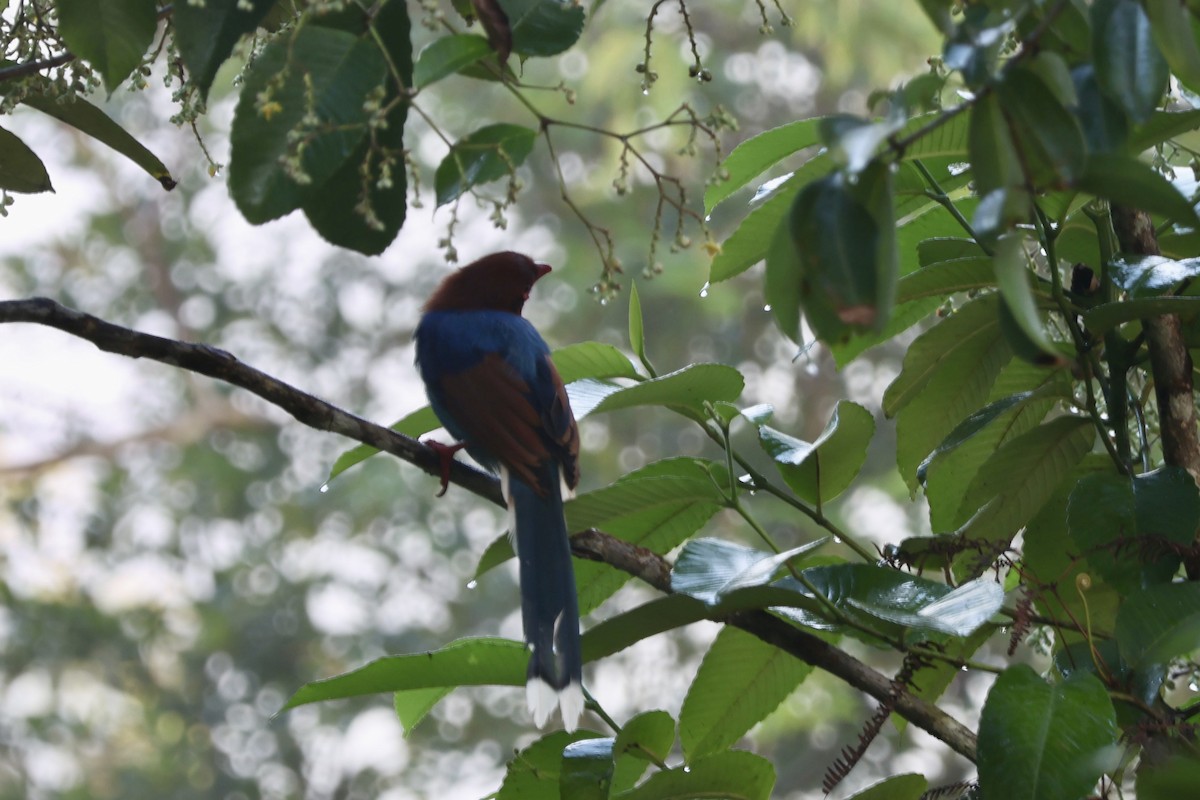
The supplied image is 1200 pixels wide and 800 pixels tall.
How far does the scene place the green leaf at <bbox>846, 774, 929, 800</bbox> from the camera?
136 cm

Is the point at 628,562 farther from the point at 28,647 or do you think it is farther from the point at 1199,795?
the point at 28,647

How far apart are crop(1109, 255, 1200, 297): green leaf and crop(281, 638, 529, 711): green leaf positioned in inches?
31.7

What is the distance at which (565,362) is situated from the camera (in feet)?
5.53

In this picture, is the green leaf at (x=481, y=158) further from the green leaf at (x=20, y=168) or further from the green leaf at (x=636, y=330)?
the green leaf at (x=20, y=168)

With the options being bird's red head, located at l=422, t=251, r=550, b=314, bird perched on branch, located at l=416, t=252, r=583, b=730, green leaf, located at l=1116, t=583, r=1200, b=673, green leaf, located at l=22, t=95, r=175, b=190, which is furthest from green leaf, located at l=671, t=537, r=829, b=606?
bird's red head, located at l=422, t=251, r=550, b=314

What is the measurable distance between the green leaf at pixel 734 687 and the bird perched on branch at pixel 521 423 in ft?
0.59

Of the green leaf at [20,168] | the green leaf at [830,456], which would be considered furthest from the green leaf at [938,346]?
the green leaf at [20,168]

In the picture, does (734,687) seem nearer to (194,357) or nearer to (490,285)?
(194,357)

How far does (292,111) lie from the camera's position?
3.92 feet

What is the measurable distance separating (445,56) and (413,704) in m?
0.87

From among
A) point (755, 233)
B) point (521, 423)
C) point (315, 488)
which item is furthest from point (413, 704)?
point (315, 488)

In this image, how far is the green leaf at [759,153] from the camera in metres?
1.62

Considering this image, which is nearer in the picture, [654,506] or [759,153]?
[654,506]

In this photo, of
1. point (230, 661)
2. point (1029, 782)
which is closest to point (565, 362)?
point (1029, 782)
